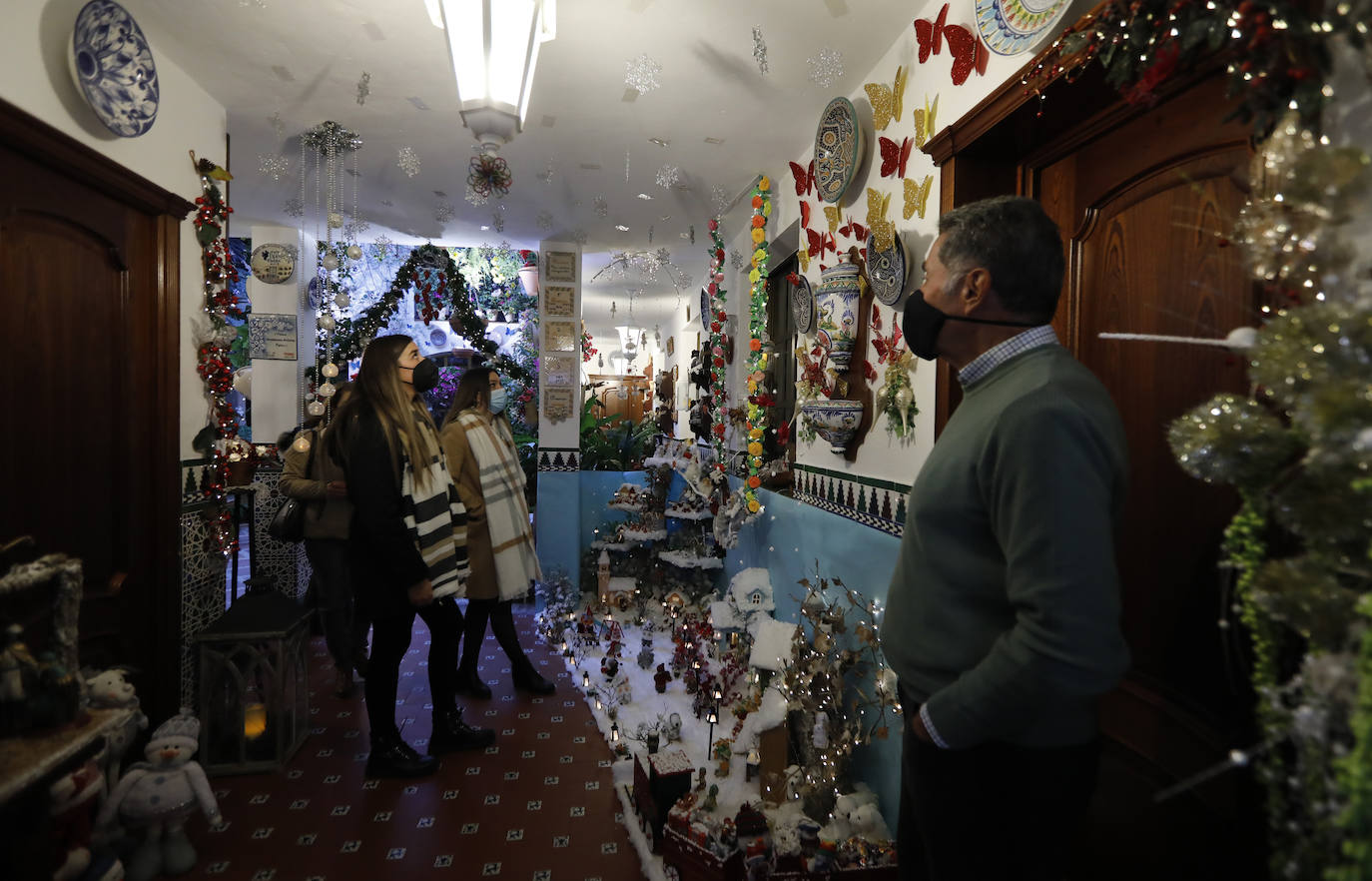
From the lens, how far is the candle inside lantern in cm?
288

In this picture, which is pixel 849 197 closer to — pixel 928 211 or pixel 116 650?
pixel 928 211

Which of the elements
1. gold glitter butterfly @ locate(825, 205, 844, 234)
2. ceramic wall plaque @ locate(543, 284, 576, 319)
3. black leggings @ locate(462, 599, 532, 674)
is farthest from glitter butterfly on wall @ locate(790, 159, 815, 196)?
ceramic wall plaque @ locate(543, 284, 576, 319)

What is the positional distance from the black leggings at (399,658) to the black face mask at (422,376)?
846mm

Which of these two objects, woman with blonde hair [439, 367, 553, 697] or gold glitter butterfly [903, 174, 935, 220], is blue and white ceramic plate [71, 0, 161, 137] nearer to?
woman with blonde hair [439, 367, 553, 697]

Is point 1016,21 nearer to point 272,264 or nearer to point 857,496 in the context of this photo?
point 857,496

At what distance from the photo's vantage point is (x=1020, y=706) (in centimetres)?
105

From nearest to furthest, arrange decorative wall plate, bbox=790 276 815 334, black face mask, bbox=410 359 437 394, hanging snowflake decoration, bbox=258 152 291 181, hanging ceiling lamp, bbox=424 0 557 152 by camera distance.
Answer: hanging ceiling lamp, bbox=424 0 557 152 < black face mask, bbox=410 359 437 394 < decorative wall plate, bbox=790 276 815 334 < hanging snowflake decoration, bbox=258 152 291 181

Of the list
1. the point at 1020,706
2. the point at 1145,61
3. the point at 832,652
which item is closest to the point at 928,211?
the point at 1145,61

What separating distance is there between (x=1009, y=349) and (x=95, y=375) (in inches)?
119

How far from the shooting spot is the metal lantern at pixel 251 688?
2717 millimetres

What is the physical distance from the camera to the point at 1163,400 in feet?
5.13

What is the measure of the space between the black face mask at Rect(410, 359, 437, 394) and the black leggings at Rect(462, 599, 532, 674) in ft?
3.49

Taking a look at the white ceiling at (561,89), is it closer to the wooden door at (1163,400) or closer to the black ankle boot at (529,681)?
the wooden door at (1163,400)

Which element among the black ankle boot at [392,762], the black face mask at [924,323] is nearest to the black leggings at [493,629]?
the black ankle boot at [392,762]
